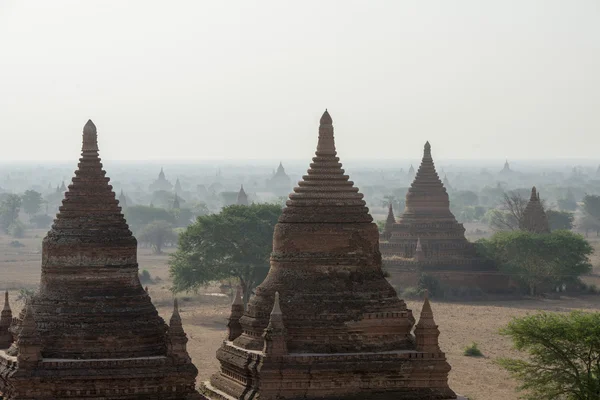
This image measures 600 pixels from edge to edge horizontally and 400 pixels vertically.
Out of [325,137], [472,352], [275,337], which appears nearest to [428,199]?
[472,352]

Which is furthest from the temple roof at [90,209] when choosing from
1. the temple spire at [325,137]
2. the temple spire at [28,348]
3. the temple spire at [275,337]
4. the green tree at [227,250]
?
the green tree at [227,250]

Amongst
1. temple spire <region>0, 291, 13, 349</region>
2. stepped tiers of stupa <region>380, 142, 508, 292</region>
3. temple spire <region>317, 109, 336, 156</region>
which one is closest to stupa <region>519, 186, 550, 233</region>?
stepped tiers of stupa <region>380, 142, 508, 292</region>

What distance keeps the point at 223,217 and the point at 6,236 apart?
3135 inches

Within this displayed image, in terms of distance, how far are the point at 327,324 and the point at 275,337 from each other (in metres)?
1.15

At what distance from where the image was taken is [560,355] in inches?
1355

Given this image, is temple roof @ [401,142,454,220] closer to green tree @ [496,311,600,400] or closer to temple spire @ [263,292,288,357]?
green tree @ [496,311,600,400]

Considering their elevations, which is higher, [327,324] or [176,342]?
[327,324]

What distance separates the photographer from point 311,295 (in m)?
Answer: 27.3

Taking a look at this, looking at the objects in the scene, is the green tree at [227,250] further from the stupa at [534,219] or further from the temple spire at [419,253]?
the stupa at [534,219]

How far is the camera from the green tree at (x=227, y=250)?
62.8 meters

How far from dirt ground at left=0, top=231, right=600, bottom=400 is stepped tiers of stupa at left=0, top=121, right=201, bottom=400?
659 inches

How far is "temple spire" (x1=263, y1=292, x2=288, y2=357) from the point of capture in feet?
86.4

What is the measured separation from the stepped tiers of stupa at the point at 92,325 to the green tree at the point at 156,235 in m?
88.3

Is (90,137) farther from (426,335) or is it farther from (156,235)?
(156,235)
